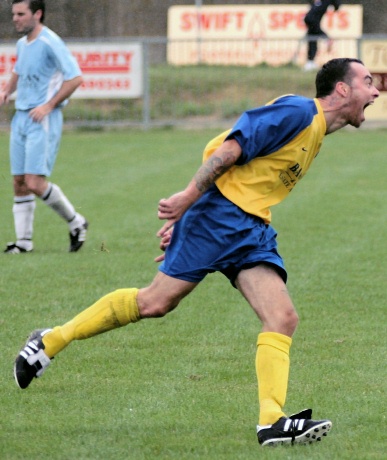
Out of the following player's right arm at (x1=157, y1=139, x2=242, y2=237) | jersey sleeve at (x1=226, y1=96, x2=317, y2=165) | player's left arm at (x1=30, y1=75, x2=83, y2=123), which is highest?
jersey sleeve at (x1=226, y1=96, x2=317, y2=165)

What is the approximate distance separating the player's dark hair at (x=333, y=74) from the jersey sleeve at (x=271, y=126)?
0.13m

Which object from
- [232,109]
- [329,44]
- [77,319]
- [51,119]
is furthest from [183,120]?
[77,319]

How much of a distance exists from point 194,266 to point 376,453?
1.04 meters

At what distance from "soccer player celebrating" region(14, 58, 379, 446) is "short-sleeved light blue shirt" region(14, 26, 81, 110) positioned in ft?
16.1

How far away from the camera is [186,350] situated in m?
6.62

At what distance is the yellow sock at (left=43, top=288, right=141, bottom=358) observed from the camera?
507 cm

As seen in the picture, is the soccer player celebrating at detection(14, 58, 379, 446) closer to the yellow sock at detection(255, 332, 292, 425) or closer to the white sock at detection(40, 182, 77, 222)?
the yellow sock at detection(255, 332, 292, 425)

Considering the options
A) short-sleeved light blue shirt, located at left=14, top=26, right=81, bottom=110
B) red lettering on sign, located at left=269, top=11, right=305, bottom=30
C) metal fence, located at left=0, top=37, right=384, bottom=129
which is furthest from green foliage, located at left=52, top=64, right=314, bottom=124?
short-sleeved light blue shirt, located at left=14, top=26, right=81, bottom=110

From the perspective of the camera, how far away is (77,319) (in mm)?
5168

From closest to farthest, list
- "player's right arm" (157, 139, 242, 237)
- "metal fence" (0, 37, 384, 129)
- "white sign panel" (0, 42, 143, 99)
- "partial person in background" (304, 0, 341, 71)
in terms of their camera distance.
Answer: "player's right arm" (157, 139, 242, 237)
"white sign panel" (0, 42, 143, 99)
"metal fence" (0, 37, 384, 129)
"partial person in background" (304, 0, 341, 71)

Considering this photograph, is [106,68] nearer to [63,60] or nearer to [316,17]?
[316,17]

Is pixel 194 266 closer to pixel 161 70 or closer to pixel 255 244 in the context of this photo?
pixel 255 244

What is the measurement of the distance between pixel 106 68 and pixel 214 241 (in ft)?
53.9

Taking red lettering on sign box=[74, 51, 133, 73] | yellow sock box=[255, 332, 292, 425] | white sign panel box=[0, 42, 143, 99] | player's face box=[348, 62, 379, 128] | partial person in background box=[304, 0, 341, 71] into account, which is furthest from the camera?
partial person in background box=[304, 0, 341, 71]
